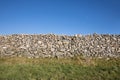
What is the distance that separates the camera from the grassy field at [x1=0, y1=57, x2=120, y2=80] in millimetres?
20750

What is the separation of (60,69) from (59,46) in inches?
327

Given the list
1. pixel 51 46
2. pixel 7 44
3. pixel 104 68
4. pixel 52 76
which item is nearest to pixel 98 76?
pixel 104 68

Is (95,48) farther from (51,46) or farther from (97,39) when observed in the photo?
(51,46)

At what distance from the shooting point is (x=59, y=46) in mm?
30703

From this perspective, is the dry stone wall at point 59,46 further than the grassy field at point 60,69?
Yes

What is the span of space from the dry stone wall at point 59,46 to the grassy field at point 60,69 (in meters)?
2.41

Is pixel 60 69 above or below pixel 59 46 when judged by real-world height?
below

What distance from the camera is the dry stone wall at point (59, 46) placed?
29.3 meters

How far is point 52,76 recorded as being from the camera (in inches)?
821

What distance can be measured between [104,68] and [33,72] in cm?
659

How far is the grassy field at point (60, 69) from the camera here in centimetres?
2075

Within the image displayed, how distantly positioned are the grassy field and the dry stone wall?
241 cm

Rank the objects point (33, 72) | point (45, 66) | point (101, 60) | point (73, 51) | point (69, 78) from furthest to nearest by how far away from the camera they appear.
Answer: point (73, 51)
point (101, 60)
point (45, 66)
point (33, 72)
point (69, 78)

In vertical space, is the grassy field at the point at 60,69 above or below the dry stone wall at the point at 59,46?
below
